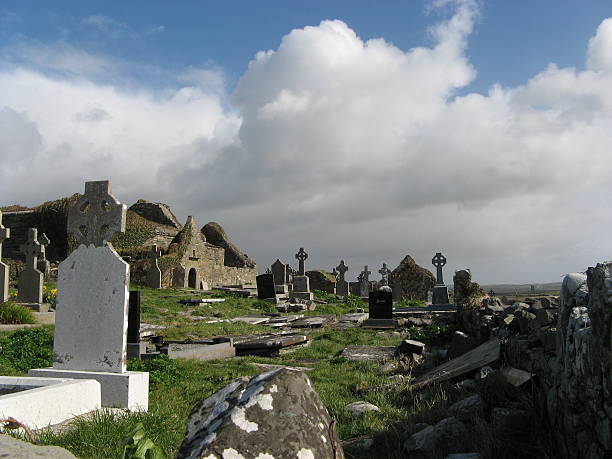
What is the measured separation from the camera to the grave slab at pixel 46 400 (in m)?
4.46

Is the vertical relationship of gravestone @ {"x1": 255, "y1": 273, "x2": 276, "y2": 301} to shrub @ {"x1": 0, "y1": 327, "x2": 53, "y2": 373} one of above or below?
above

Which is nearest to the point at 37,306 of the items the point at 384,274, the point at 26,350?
the point at 26,350

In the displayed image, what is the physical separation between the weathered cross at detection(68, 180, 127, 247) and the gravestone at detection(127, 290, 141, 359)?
319 cm

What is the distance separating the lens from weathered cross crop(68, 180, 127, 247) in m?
6.56

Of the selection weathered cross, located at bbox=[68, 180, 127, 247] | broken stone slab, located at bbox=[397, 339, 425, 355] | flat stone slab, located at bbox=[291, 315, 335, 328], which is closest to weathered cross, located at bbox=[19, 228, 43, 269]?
flat stone slab, located at bbox=[291, 315, 335, 328]

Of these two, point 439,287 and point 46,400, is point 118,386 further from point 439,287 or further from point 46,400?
point 439,287

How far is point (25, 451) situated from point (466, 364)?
533 centimetres

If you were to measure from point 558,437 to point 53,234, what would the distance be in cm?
3480

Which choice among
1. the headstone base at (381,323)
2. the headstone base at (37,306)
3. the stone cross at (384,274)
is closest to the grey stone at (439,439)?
the headstone base at (381,323)

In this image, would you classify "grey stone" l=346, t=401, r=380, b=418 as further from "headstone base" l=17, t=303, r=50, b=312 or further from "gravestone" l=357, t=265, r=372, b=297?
"gravestone" l=357, t=265, r=372, b=297

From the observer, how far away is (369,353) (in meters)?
10.8

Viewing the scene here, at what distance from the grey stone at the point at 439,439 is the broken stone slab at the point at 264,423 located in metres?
2.08

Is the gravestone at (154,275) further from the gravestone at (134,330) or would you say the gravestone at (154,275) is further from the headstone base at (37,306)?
the gravestone at (134,330)

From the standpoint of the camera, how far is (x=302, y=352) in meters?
11.5
